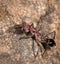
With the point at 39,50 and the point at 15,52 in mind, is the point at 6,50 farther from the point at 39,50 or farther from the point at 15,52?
the point at 39,50

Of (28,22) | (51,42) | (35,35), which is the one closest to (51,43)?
(51,42)

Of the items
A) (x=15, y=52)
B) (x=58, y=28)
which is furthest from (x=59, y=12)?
(x=15, y=52)

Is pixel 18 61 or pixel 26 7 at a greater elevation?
pixel 26 7

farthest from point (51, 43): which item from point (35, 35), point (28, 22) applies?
point (28, 22)

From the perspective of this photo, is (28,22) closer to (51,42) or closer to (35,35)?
(35,35)

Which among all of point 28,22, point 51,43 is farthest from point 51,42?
point 28,22

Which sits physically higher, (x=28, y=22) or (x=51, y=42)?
(x=28, y=22)

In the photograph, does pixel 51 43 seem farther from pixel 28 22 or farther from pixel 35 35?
pixel 28 22

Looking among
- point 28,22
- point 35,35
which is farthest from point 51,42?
point 28,22
